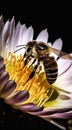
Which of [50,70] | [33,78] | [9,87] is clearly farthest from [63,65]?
[9,87]

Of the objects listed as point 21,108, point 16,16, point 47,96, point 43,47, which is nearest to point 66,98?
point 47,96

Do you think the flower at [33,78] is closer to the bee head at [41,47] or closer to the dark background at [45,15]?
the bee head at [41,47]

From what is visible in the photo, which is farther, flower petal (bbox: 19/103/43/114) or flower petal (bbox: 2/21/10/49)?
flower petal (bbox: 2/21/10/49)

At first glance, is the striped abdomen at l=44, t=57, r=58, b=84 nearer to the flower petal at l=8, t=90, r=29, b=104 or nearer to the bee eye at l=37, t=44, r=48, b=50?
the bee eye at l=37, t=44, r=48, b=50

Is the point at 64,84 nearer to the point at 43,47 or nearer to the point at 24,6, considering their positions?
the point at 43,47

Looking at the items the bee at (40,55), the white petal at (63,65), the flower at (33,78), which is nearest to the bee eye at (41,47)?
the bee at (40,55)

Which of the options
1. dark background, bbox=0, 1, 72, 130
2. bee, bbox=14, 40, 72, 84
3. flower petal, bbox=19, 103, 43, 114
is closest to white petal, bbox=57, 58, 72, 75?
bee, bbox=14, 40, 72, 84
